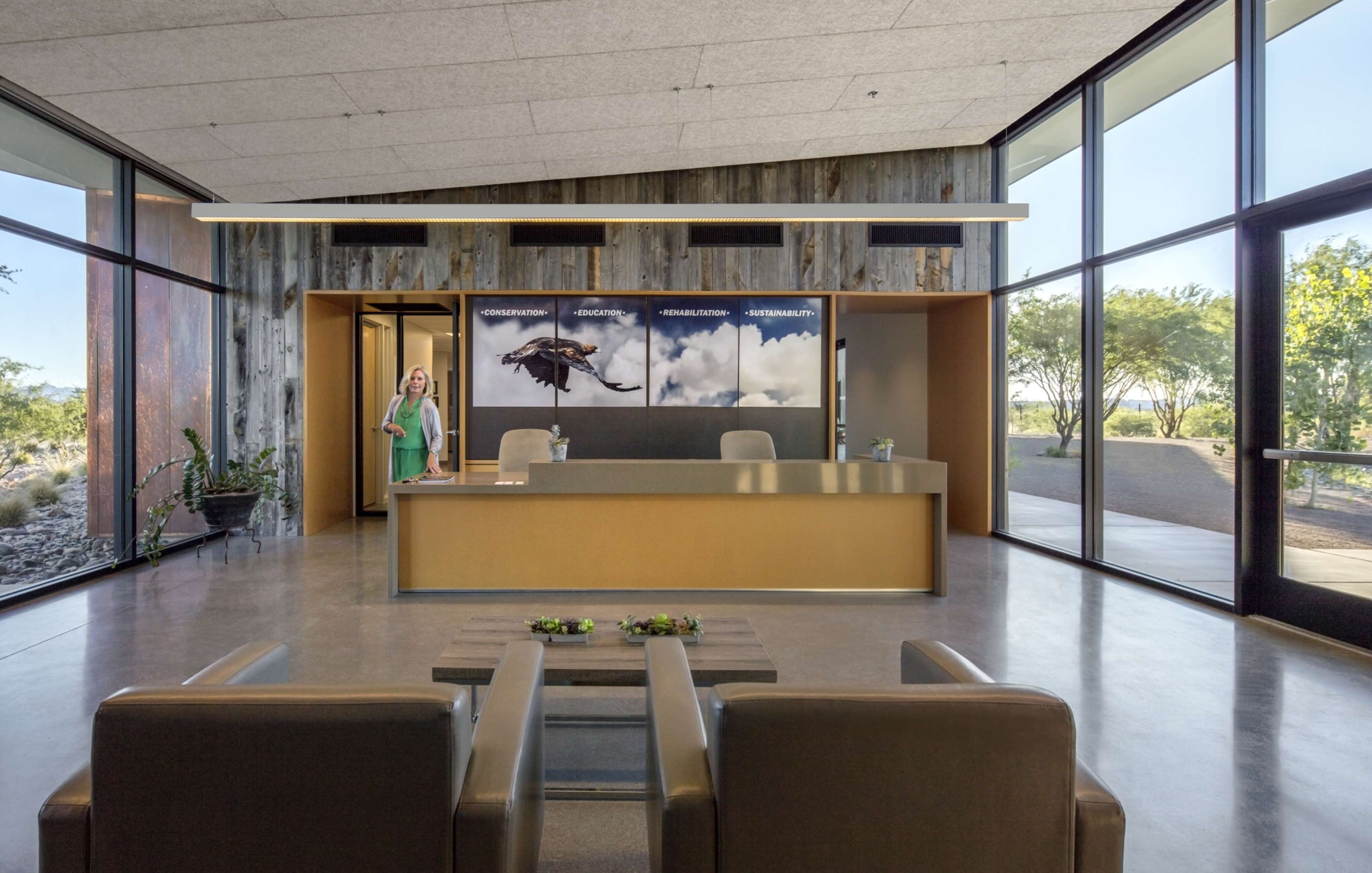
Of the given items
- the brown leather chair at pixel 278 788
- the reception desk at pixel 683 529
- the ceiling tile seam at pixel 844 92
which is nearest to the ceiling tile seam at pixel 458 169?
the ceiling tile seam at pixel 844 92

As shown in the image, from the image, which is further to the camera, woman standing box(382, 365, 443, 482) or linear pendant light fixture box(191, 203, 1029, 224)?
woman standing box(382, 365, 443, 482)

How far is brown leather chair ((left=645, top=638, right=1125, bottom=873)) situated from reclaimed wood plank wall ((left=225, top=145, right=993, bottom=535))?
6.52 metres

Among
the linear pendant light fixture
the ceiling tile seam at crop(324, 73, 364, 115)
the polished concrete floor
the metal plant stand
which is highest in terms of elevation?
the ceiling tile seam at crop(324, 73, 364, 115)

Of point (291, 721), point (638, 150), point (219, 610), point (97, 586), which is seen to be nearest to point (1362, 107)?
point (638, 150)

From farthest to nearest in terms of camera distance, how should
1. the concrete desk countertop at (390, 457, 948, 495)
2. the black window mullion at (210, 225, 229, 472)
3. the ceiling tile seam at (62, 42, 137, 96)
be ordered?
the black window mullion at (210, 225, 229, 472)
the concrete desk countertop at (390, 457, 948, 495)
the ceiling tile seam at (62, 42, 137, 96)

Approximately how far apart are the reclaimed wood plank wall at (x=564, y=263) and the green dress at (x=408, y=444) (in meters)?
1.34

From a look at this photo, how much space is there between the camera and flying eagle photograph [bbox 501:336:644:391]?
24.7 feet

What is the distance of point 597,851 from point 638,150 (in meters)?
6.03

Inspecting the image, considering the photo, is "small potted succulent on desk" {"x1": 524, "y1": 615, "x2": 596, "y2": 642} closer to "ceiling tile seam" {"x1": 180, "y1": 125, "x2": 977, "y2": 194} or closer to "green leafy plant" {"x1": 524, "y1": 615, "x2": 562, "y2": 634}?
"green leafy plant" {"x1": 524, "y1": 615, "x2": 562, "y2": 634}

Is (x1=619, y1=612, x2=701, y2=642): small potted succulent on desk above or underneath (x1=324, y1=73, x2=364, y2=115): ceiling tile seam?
underneath

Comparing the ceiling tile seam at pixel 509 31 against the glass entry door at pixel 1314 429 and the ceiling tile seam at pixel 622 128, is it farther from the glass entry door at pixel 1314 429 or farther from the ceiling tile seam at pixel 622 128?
the glass entry door at pixel 1314 429

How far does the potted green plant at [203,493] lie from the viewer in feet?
19.8

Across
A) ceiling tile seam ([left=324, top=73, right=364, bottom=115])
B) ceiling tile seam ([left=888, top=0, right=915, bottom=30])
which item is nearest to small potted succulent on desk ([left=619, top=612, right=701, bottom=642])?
ceiling tile seam ([left=888, top=0, right=915, bottom=30])

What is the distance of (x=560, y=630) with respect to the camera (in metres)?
2.73
